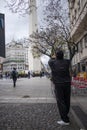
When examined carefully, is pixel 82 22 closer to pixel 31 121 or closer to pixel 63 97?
pixel 31 121

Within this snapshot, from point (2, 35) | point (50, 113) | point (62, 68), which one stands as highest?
point (2, 35)

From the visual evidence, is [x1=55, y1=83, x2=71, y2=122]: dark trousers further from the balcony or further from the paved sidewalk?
the balcony

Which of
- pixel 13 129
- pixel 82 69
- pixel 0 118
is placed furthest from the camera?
pixel 82 69

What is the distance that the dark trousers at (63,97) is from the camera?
9023 millimetres

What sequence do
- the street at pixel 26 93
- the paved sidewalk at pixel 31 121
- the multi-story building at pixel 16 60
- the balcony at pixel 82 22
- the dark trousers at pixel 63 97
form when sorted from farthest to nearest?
the multi-story building at pixel 16 60, the balcony at pixel 82 22, the street at pixel 26 93, the dark trousers at pixel 63 97, the paved sidewalk at pixel 31 121

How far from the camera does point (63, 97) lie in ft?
29.9

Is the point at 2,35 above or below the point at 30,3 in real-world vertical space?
below

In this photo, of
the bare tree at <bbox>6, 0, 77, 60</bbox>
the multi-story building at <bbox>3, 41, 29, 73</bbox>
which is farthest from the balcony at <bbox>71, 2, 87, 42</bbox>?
the multi-story building at <bbox>3, 41, 29, 73</bbox>

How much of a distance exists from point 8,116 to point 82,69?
38677mm

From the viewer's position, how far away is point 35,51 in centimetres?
5388

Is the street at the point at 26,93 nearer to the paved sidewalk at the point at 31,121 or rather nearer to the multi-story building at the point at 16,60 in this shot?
the paved sidewalk at the point at 31,121

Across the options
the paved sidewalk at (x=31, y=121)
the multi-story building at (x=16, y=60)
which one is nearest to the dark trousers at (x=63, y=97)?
the paved sidewalk at (x=31, y=121)

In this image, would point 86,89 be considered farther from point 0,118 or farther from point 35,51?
point 35,51

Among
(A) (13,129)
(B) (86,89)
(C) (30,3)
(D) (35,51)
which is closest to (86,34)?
(D) (35,51)
